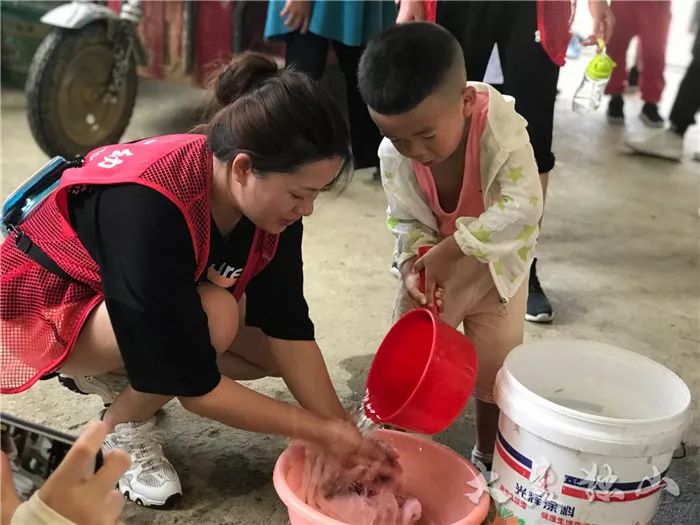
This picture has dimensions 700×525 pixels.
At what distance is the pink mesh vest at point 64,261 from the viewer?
96cm

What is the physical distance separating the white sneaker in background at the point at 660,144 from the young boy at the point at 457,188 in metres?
2.08

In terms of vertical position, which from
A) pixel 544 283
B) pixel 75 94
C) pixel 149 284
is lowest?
pixel 544 283

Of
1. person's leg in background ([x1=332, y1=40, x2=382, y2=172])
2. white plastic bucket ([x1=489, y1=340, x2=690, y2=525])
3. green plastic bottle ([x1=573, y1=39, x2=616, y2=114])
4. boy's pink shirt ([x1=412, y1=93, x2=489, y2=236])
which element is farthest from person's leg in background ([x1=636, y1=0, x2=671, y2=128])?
white plastic bucket ([x1=489, y1=340, x2=690, y2=525])

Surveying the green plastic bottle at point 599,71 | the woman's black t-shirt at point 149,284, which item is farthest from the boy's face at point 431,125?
the green plastic bottle at point 599,71

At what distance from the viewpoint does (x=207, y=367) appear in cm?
96

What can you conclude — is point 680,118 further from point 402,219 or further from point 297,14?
point 402,219

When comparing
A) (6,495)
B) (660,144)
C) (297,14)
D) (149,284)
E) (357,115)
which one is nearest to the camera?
(6,495)

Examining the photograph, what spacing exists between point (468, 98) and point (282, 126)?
35cm

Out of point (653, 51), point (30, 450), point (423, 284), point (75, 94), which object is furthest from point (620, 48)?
point (30, 450)

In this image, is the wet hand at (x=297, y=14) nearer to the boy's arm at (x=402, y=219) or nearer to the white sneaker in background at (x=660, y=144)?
the boy's arm at (x=402, y=219)

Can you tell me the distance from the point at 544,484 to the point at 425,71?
0.55 m

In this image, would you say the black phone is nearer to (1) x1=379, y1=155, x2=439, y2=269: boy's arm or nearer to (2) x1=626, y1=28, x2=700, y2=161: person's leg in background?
(1) x1=379, y1=155, x2=439, y2=269: boy's arm

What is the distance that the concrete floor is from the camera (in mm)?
1188

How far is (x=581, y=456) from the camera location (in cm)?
94
